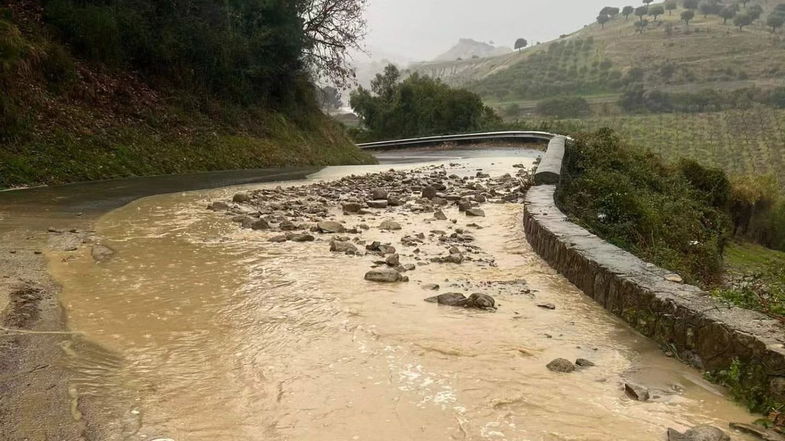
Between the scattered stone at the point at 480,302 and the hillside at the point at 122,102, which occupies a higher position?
the hillside at the point at 122,102

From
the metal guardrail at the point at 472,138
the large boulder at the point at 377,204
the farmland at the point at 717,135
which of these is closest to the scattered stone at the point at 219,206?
the large boulder at the point at 377,204

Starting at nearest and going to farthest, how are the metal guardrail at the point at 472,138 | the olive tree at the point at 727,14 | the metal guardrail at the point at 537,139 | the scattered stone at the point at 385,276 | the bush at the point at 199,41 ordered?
the scattered stone at the point at 385,276, the metal guardrail at the point at 537,139, the bush at the point at 199,41, the metal guardrail at the point at 472,138, the olive tree at the point at 727,14

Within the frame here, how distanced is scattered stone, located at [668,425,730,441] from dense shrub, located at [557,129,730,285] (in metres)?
2.78

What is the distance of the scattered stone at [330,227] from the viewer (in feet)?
22.0

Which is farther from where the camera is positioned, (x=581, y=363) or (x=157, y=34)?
(x=157, y=34)

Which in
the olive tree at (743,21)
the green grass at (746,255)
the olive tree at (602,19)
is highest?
the olive tree at (602,19)

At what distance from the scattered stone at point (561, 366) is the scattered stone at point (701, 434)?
73cm

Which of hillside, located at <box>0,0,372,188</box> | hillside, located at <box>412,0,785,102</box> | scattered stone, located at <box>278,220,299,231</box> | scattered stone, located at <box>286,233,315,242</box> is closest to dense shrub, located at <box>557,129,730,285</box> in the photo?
scattered stone, located at <box>286,233,315,242</box>

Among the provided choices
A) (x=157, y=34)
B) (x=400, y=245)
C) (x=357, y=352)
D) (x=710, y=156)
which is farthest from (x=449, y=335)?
(x=710, y=156)

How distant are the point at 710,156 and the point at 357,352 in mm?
52503

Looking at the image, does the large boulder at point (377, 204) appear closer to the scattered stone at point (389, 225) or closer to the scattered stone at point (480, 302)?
the scattered stone at point (389, 225)

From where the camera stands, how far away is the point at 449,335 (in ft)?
11.7

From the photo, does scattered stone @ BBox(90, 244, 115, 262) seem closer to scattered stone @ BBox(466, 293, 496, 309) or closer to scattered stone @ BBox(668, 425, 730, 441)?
scattered stone @ BBox(466, 293, 496, 309)

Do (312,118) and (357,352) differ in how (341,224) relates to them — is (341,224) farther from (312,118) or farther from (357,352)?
(312,118)
